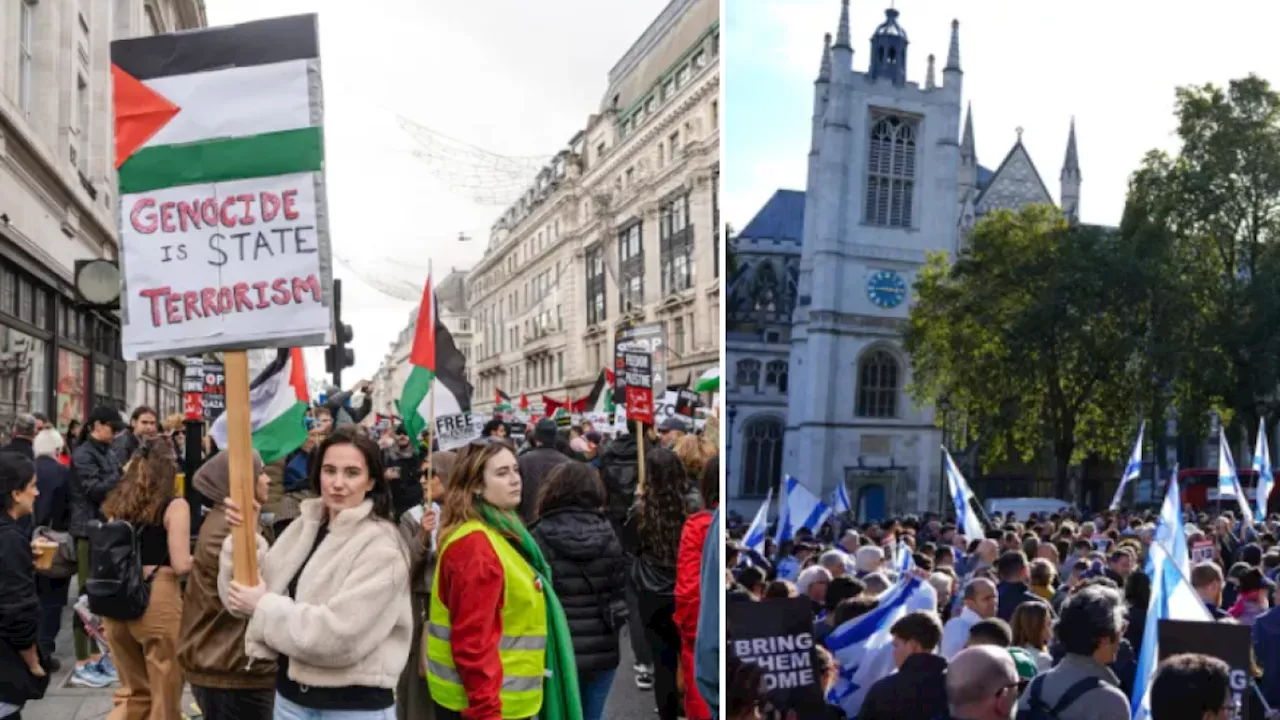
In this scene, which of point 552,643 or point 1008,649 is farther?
point 1008,649

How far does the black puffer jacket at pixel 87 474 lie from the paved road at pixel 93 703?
100cm

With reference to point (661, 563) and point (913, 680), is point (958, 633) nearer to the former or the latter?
point (661, 563)

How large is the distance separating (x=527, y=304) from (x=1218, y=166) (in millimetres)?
37272

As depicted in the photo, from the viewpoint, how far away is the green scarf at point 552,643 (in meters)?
4.51

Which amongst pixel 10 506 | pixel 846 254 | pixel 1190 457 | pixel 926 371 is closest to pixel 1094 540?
pixel 10 506

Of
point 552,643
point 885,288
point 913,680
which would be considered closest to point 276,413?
point 552,643

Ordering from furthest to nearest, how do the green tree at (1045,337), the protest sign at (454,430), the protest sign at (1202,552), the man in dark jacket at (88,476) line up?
the green tree at (1045,337) → the protest sign at (1202,552) → the protest sign at (454,430) → the man in dark jacket at (88,476)

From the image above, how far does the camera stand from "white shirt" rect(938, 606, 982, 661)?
6.71 m

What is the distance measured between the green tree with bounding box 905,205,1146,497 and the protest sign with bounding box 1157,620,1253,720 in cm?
3062

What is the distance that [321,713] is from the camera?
4.09m

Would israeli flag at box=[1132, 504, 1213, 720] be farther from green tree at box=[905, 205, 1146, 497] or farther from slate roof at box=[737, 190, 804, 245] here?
slate roof at box=[737, 190, 804, 245]

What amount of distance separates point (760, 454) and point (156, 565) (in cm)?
5511

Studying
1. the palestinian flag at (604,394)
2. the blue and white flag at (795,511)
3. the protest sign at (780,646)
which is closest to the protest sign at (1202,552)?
the blue and white flag at (795,511)

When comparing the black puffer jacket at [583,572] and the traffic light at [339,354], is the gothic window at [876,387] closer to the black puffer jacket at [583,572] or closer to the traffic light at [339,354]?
the traffic light at [339,354]
